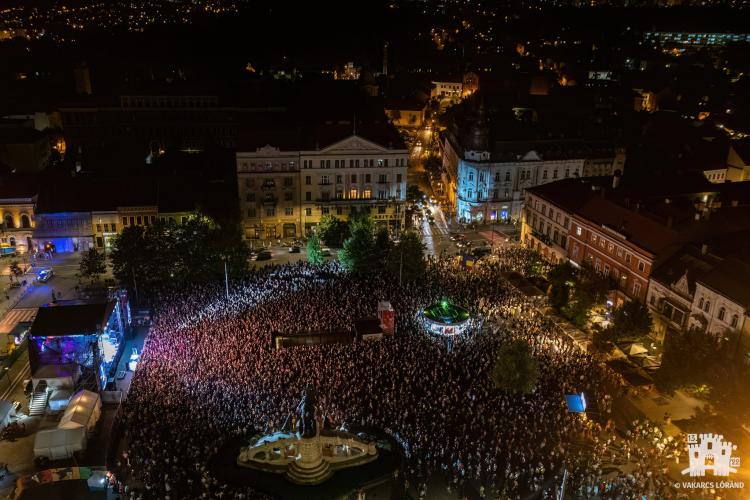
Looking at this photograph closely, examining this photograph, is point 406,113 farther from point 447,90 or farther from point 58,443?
point 58,443

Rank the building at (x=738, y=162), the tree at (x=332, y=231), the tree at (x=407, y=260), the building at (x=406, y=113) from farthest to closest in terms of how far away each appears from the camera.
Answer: the building at (x=406, y=113) → the building at (x=738, y=162) → the tree at (x=332, y=231) → the tree at (x=407, y=260)

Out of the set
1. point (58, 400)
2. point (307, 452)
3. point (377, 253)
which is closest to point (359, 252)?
point (377, 253)

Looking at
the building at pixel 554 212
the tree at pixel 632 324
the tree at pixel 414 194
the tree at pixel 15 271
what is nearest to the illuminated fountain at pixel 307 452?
the tree at pixel 632 324

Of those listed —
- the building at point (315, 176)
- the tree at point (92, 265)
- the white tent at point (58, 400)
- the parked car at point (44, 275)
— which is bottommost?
the white tent at point (58, 400)

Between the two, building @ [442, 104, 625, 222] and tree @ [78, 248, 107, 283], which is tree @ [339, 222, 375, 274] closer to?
tree @ [78, 248, 107, 283]

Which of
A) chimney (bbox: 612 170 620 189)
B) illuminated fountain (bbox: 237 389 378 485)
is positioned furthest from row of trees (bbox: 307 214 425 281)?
illuminated fountain (bbox: 237 389 378 485)

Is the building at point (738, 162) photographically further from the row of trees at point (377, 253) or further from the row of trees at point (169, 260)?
the row of trees at point (169, 260)
